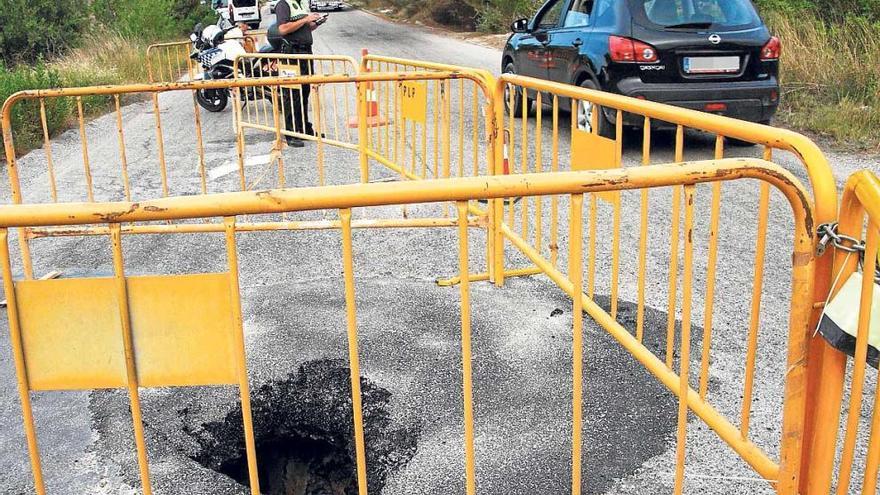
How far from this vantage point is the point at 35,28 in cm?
1889

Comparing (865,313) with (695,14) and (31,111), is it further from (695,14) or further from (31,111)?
(31,111)

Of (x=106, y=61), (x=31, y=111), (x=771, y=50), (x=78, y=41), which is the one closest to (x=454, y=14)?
(x=78, y=41)

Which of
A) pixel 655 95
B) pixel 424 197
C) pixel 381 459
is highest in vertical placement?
pixel 424 197

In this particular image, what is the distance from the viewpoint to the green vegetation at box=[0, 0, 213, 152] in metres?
13.5

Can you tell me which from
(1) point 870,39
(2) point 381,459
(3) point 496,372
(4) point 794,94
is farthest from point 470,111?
(2) point 381,459

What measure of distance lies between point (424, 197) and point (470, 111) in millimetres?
10124

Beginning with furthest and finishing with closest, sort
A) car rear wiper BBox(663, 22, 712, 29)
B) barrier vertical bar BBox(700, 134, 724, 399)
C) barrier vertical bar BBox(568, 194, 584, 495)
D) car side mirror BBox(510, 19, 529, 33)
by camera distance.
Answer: car side mirror BBox(510, 19, 529, 33), car rear wiper BBox(663, 22, 712, 29), barrier vertical bar BBox(700, 134, 724, 399), barrier vertical bar BBox(568, 194, 584, 495)

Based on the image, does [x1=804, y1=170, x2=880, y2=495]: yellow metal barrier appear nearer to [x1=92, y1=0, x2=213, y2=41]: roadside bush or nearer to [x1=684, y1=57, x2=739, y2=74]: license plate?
[x1=684, y1=57, x2=739, y2=74]: license plate

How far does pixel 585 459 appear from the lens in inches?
128

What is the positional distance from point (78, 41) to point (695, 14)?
52.9 feet

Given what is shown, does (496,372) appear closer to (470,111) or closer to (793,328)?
(793,328)

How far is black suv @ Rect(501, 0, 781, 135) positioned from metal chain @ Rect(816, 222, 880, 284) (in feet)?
18.5

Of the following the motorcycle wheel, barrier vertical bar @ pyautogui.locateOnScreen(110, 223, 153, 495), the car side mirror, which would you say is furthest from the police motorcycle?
barrier vertical bar @ pyautogui.locateOnScreen(110, 223, 153, 495)

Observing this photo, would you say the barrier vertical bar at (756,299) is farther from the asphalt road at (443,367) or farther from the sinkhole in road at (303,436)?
the sinkhole in road at (303,436)
